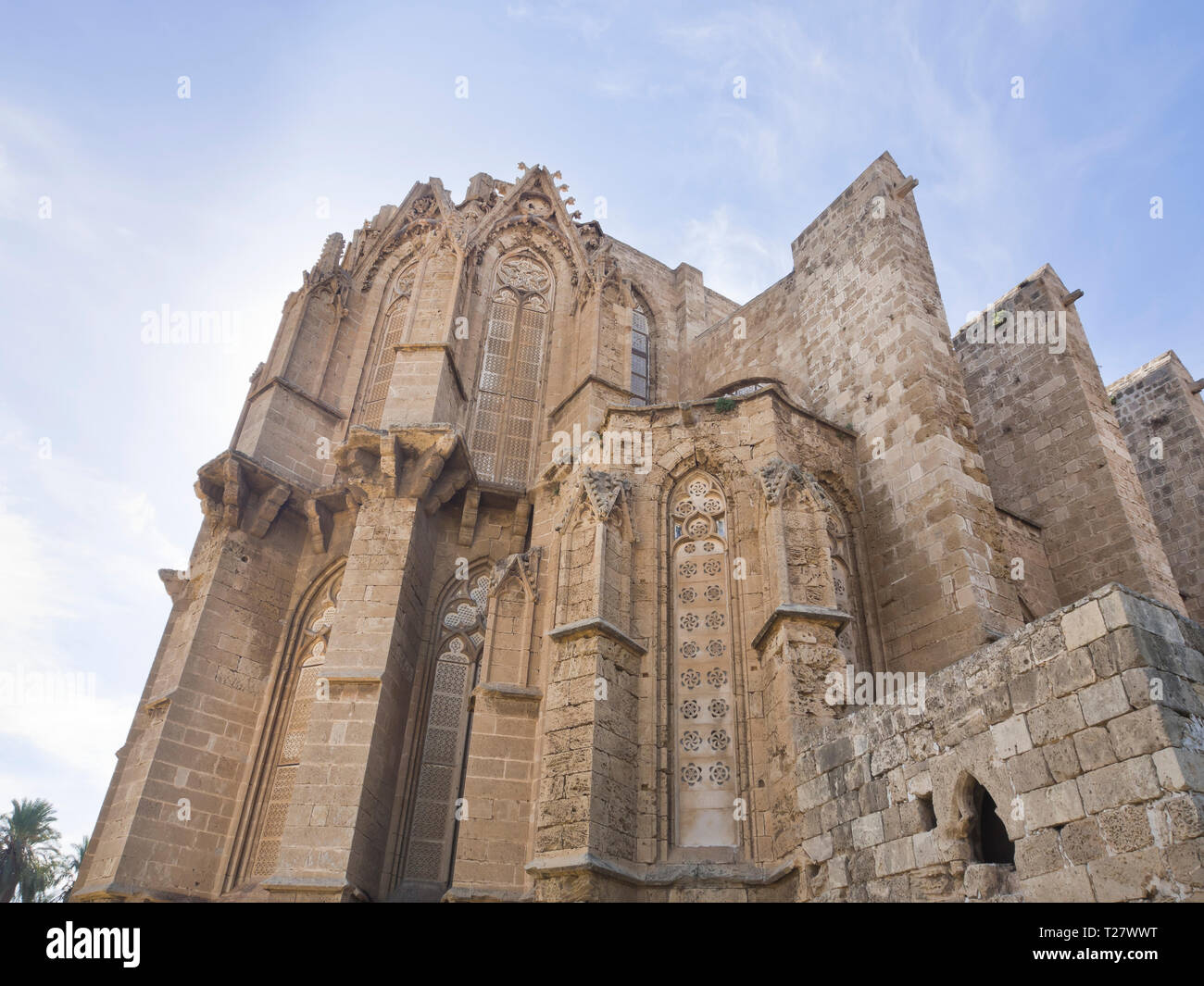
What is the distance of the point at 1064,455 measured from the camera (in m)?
15.4

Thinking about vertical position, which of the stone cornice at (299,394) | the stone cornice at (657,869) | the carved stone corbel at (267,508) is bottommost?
the stone cornice at (657,869)

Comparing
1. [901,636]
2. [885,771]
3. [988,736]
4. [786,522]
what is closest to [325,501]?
[786,522]

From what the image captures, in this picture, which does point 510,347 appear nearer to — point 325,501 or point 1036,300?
point 325,501

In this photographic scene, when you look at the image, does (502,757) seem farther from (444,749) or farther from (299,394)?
(299,394)

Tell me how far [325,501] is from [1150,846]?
11.7 m

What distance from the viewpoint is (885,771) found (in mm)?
7328

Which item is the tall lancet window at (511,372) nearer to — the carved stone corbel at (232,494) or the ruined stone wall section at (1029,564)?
the carved stone corbel at (232,494)

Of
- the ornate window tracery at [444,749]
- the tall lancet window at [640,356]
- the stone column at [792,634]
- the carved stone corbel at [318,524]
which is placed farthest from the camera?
the tall lancet window at [640,356]

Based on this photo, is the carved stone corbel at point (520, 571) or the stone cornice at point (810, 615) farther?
the carved stone corbel at point (520, 571)

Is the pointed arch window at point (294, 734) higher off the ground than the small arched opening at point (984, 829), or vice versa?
the pointed arch window at point (294, 734)

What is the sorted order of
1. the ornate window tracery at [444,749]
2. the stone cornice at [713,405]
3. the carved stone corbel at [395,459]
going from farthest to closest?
the carved stone corbel at [395,459], the stone cornice at [713,405], the ornate window tracery at [444,749]

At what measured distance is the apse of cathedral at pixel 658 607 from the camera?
641 centimetres

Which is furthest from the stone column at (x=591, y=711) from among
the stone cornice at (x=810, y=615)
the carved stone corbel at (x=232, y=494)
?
the carved stone corbel at (x=232, y=494)

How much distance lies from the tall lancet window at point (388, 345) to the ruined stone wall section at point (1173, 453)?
14883mm
